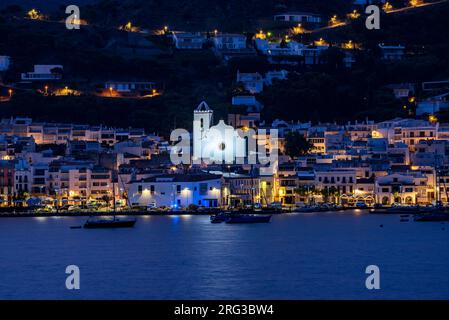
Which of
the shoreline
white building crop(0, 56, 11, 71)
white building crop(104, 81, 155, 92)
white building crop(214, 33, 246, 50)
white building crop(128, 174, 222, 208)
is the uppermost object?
white building crop(214, 33, 246, 50)

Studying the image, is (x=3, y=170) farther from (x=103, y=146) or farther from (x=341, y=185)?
(x=341, y=185)

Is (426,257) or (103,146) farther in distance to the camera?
(103,146)

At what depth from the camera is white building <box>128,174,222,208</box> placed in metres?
55.0

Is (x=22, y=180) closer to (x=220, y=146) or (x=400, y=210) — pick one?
(x=220, y=146)

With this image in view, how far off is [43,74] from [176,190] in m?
25.8

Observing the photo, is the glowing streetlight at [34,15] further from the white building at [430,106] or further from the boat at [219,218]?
the boat at [219,218]

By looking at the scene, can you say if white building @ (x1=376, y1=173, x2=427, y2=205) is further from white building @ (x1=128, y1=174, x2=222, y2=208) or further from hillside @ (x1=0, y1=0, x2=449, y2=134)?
hillside @ (x1=0, y1=0, x2=449, y2=134)

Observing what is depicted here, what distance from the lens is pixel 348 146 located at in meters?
64.2

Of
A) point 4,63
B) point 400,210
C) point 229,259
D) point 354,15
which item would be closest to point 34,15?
point 4,63

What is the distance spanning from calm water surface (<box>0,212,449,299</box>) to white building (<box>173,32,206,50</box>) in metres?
33.0

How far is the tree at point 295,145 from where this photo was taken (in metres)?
63.5

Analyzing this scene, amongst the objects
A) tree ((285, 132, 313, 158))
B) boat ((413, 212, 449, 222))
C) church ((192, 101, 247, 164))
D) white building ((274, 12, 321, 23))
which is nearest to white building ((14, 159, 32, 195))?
church ((192, 101, 247, 164))

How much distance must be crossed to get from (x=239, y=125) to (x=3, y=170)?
14211 millimetres
